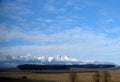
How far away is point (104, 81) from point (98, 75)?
8.99 ft

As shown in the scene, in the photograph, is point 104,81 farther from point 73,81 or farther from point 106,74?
point 73,81

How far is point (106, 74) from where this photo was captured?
76750 mm

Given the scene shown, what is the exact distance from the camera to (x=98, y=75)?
253ft

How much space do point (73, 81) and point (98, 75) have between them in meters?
7.33

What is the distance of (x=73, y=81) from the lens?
77938mm

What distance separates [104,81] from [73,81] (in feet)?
29.1

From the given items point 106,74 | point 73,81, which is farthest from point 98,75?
point 73,81

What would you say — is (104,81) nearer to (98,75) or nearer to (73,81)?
(98,75)

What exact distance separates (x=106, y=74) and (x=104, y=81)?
238cm

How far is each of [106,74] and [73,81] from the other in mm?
9584

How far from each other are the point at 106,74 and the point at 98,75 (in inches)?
89.4

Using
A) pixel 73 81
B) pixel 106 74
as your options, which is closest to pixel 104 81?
pixel 106 74
